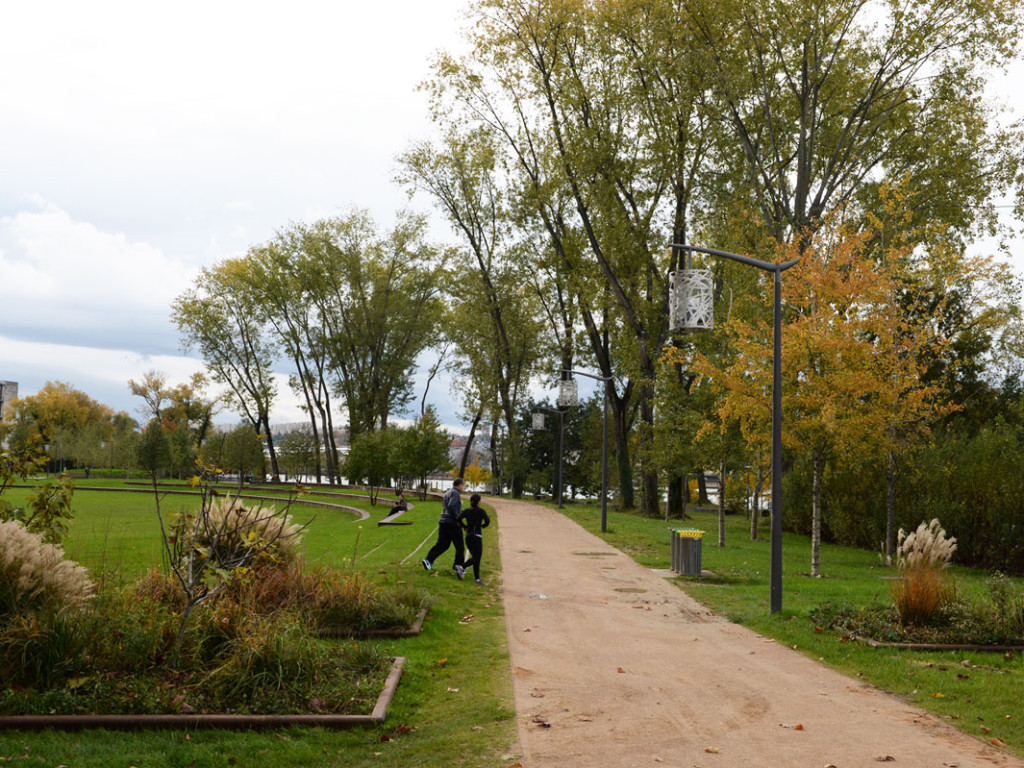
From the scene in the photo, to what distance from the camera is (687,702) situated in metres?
8.11

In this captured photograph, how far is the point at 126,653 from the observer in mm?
7516

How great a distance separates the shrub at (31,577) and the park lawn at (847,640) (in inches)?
320

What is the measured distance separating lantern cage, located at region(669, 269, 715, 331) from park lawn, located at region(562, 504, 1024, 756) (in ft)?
16.9

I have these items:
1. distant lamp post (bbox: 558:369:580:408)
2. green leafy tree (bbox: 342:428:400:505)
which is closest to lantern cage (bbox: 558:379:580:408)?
distant lamp post (bbox: 558:369:580:408)

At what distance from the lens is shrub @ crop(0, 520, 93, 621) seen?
24.5 feet

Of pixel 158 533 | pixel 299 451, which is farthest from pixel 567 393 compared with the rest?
pixel 299 451

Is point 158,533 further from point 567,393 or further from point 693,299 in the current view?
point 567,393

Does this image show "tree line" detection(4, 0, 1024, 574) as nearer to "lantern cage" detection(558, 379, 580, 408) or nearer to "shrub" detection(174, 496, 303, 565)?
"lantern cage" detection(558, 379, 580, 408)

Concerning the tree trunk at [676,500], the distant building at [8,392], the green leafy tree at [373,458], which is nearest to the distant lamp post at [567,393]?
the tree trunk at [676,500]

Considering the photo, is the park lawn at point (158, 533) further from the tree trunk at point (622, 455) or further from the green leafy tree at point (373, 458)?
the tree trunk at point (622, 455)

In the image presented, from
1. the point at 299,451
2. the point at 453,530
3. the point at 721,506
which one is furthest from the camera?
the point at 299,451

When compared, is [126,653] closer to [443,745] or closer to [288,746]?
[288,746]

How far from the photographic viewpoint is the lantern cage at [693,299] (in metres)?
16.4

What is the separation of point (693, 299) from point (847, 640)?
7345 mm
